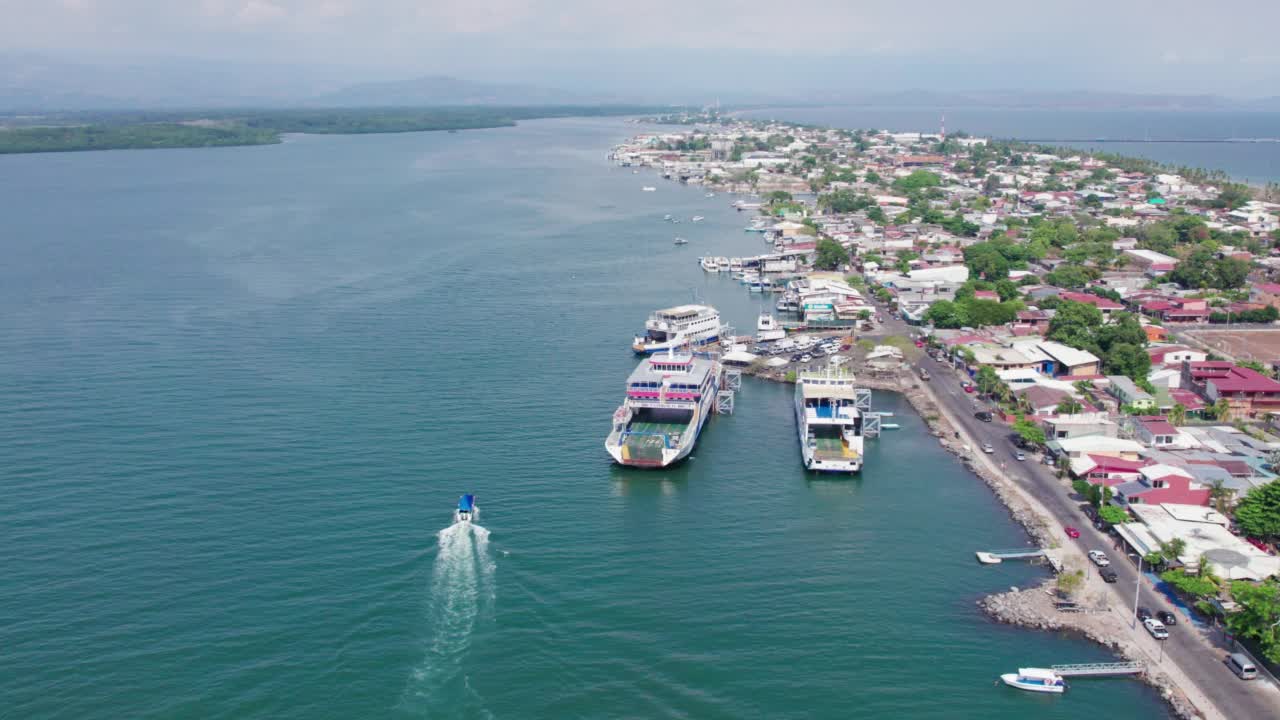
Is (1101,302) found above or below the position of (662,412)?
above

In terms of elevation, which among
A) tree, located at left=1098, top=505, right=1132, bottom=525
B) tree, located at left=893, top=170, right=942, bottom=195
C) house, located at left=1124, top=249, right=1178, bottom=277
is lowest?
tree, located at left=1098, top=505, right=1132, bottom=525

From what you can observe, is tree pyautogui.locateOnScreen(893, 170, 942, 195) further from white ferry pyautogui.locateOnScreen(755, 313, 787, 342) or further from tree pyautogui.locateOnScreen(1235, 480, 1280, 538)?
tree pyautogui.locateOnScreen(1235, 480, 1280, 538)

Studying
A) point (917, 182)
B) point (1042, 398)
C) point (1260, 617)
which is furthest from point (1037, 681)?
point (917, 182)

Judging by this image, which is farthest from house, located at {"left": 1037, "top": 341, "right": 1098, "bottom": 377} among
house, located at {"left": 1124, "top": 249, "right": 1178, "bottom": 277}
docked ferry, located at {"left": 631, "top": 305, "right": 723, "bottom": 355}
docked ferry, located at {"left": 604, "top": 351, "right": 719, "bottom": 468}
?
house, located at {"left": 1124, "top": 249, "right": 1178, "bottom": 277}

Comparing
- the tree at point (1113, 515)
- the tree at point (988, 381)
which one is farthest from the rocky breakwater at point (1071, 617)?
the tree at point (988, 381)

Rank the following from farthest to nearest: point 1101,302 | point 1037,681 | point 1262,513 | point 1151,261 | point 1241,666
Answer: point 1151,261 → point 1101,302 → point 1262,513 → point 1037,681 → point 1241,666

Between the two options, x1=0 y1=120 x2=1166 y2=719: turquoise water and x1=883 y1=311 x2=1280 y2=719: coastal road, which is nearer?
x1=883 y1=311 x2=1280 y2=719: coastal road

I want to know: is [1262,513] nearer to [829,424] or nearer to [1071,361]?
[829,424]
